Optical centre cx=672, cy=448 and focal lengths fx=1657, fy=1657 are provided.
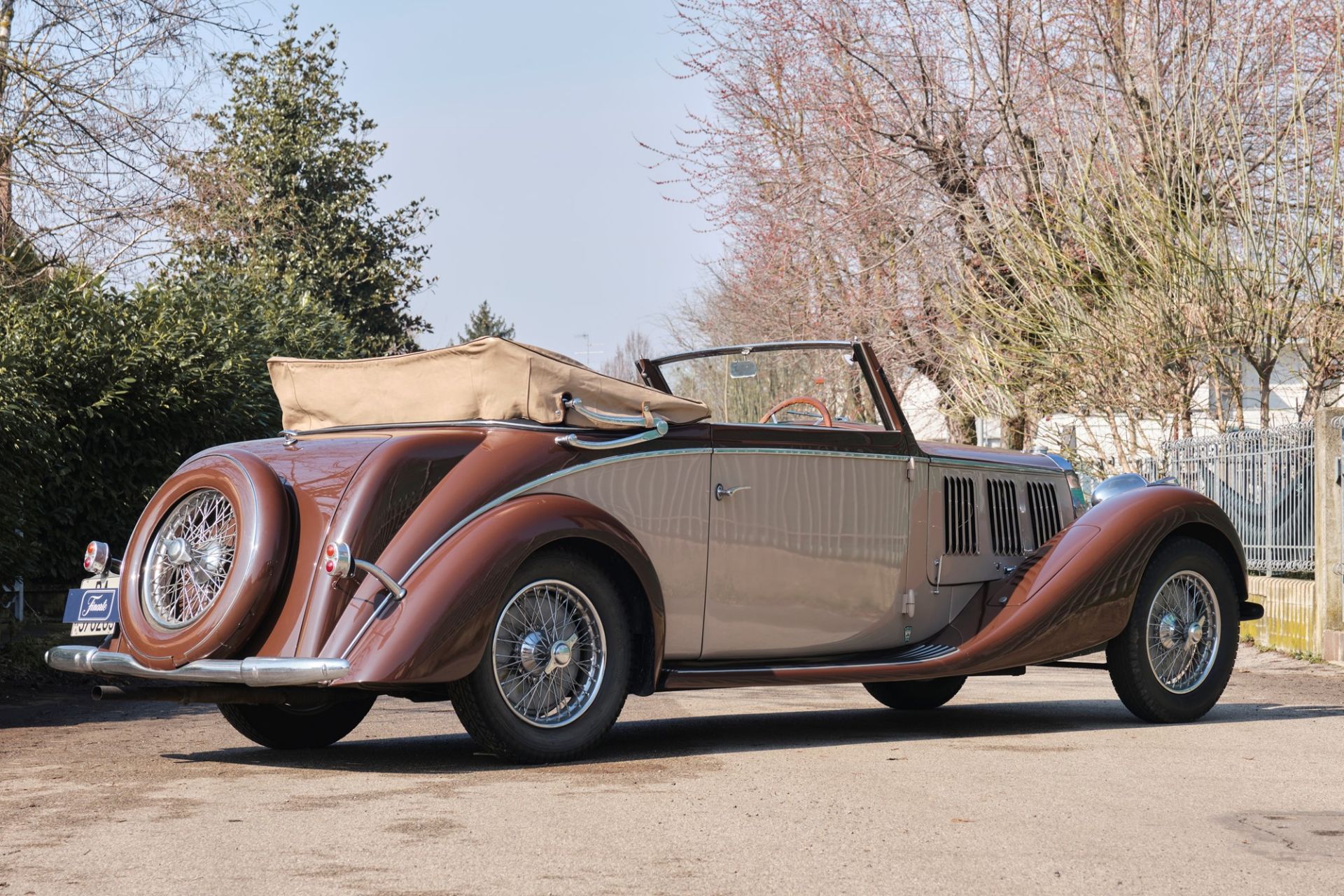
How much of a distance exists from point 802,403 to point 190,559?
3.55m

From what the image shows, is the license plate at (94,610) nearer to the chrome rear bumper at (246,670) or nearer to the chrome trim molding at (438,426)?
the chrome rear bumper at (246,670)

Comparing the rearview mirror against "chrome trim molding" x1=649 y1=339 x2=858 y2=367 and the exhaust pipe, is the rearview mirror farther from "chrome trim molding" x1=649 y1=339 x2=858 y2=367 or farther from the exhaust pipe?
the exhaust pipe

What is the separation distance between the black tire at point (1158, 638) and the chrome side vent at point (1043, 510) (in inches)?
30.9

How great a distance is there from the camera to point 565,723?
21.4ft

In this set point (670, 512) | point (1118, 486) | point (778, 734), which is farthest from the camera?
point (1118, 486)

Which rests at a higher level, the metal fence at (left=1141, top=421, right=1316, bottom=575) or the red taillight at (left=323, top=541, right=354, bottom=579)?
the metal fence at (left=1141, top=421, right=1316, bottom=575)

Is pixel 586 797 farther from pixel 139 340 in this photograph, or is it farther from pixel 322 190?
pixel 322 190

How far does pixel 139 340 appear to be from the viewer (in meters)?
12.4

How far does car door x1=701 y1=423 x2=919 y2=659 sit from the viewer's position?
7250mm

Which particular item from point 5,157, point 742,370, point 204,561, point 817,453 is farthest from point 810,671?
point 5,157

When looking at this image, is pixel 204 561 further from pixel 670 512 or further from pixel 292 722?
pixel 670 512

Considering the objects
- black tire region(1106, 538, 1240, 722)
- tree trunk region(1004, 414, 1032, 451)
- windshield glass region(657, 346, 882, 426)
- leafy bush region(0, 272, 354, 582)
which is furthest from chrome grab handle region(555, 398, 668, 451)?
tree trunk region(1004, 414, 1032, 451)

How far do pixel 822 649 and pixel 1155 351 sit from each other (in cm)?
918

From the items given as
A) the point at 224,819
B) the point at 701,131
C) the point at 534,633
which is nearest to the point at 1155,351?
the point at 701,131
